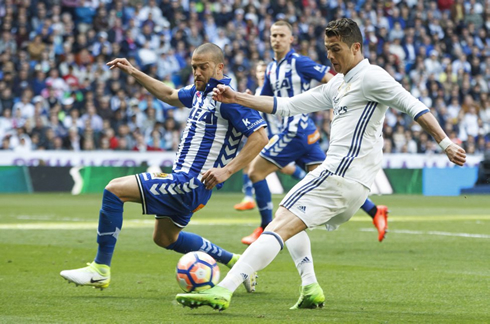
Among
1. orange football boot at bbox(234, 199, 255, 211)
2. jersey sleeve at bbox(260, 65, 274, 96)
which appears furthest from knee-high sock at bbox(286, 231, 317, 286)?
orange football boot at bbox(234, 199, 255, 211)

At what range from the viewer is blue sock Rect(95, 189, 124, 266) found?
663cm

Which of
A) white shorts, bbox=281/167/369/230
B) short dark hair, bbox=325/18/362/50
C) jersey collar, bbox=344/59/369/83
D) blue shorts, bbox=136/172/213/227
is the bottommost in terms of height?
blue shorts, bbox=136/172/213/227

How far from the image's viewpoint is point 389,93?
223 inches

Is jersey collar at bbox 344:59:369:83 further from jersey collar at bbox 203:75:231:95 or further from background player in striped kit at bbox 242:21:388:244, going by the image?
background player in striped kit at bbox 242:21:388:244

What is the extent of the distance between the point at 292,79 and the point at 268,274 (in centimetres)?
330

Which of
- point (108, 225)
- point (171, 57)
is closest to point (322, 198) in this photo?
point (108, 225)

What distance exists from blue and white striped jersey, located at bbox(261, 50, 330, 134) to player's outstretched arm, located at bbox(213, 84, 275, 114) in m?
4.42

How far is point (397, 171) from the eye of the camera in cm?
2320

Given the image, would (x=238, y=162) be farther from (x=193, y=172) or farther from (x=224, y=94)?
(x=224, y=94)

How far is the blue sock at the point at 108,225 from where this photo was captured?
21.8 ft

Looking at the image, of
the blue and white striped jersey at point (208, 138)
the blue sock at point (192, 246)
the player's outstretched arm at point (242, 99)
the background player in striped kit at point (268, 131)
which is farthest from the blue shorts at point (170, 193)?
the background player in striped kit at point (268, 131)

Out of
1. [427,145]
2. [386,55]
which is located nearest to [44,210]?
[427,145]

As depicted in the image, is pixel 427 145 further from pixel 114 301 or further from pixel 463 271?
pixel 114 301

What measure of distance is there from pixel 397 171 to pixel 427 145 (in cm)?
220
